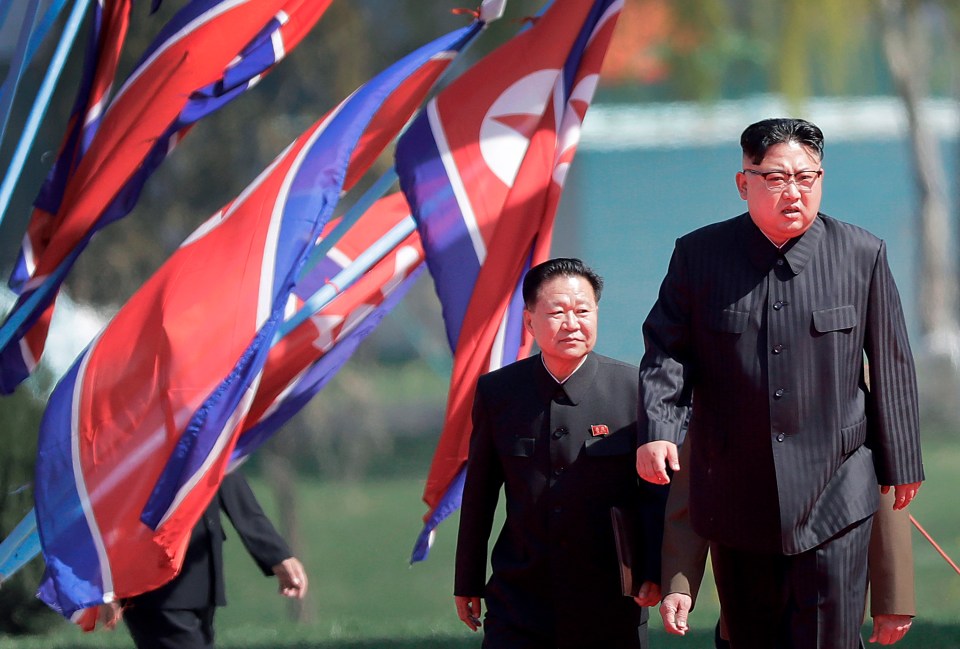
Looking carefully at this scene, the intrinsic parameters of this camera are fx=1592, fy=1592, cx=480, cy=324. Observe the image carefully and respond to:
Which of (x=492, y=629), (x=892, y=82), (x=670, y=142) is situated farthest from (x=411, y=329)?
(x=492, y=629)

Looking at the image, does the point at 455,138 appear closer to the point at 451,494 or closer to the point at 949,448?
the point at 451,494

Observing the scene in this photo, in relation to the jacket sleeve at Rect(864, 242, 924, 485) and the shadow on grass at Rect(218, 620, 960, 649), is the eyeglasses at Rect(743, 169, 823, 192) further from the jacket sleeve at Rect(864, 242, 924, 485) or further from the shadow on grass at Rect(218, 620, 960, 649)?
the shadow on grass at Rect(218, 620, 960, 649)

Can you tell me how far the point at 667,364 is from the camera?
11.0 feet

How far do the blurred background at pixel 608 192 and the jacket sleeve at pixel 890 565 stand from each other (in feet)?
24.9

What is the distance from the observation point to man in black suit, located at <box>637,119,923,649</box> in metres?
3.29

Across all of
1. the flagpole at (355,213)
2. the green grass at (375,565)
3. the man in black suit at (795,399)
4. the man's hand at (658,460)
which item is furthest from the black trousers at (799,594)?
the green grass at (375,565)

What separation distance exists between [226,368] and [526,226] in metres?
1.06

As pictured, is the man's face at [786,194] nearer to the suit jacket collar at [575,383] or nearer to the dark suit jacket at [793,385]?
the dark suit jacket at [793,385]

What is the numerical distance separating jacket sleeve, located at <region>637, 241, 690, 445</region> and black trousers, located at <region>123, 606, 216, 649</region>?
187 centimetres

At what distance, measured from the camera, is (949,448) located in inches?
642

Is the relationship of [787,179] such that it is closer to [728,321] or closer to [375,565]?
[728,321]

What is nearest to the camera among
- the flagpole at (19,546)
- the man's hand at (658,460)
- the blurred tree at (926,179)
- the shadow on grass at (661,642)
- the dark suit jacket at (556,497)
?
the man's hand at (658,460)

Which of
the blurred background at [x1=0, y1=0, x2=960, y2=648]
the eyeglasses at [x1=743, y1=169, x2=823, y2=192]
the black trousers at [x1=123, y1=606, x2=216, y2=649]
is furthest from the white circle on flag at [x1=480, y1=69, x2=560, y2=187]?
the blurred background at [x1=0, y1=0, x2=960, y2=648]

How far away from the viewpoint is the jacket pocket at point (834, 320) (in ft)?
10.8
